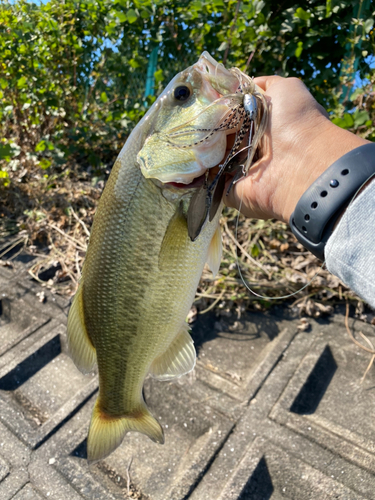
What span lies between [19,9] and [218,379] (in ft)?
16.1

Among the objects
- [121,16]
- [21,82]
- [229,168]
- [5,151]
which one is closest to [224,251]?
[229,168]

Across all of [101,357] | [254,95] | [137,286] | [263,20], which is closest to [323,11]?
[263,20]

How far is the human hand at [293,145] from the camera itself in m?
1.35

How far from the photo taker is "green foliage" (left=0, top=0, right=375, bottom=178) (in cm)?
338

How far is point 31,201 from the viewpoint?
4.22 metres

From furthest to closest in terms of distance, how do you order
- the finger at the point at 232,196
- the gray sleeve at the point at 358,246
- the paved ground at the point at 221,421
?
the paved ground at the point at 221,421 → the finger at the point at 232,196 → the gray sleeve at the point at 358,246

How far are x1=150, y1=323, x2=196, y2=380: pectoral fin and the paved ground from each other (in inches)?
29.4

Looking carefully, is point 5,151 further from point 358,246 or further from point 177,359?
point 358,246

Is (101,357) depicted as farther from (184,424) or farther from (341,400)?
(341,400)

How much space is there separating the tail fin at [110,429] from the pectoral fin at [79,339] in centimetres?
20

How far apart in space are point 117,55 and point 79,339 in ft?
13.0

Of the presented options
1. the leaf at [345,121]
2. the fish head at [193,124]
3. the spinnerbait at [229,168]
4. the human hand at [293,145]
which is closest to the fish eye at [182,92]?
the fish head at [193,124]

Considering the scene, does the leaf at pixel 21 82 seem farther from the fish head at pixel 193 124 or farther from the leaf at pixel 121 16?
the fish head at pixel 193 124

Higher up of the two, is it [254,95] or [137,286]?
[254,95]
